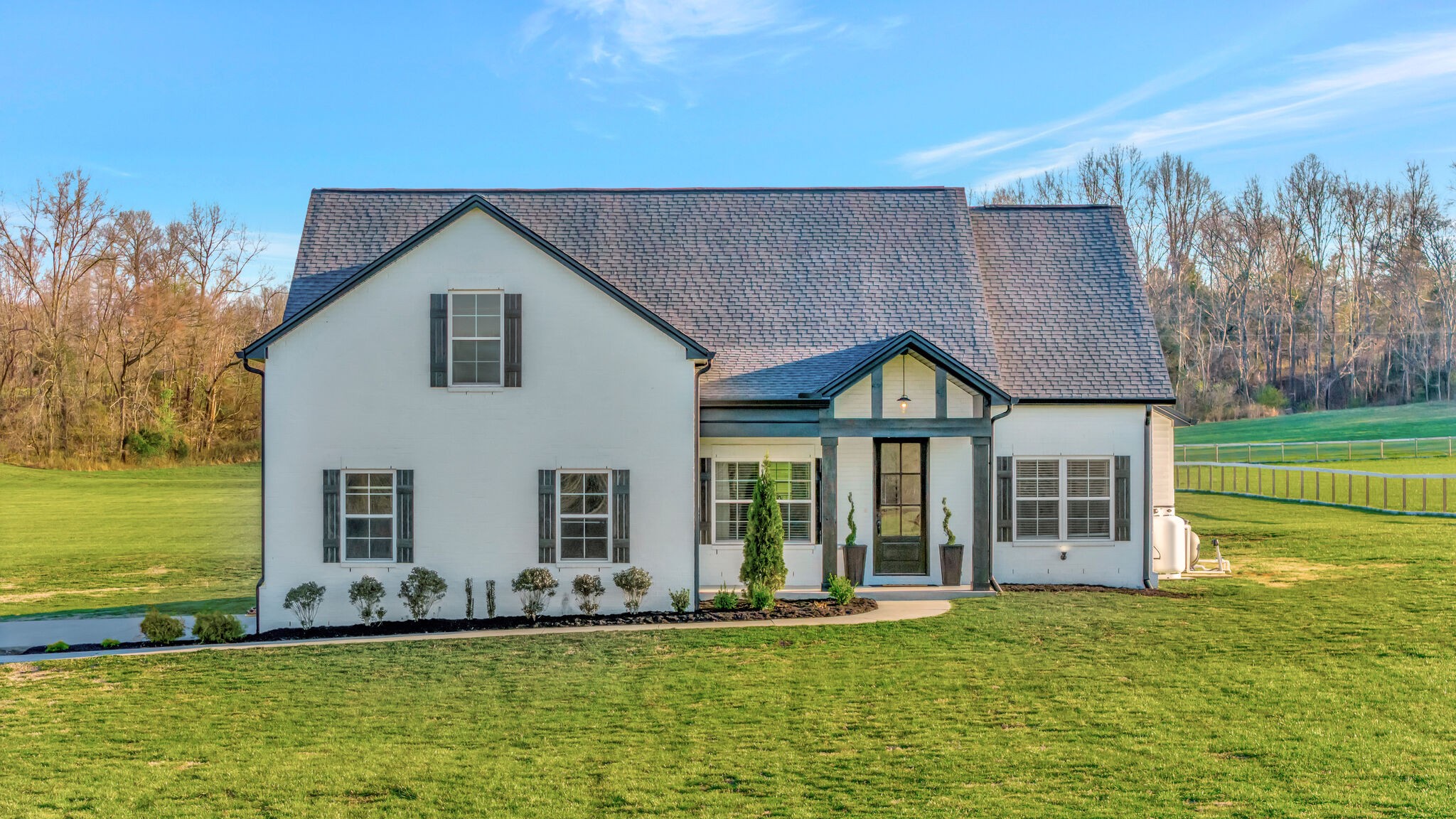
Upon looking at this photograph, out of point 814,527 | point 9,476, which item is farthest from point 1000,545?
point 9,476

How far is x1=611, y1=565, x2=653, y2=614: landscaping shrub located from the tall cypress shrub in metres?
1.50

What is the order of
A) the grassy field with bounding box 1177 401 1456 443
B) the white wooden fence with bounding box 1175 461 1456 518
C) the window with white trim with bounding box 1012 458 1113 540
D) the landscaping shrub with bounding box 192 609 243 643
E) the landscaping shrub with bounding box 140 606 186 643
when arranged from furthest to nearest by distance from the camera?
the grassy field with bounding box 1177 401 1456 443
the white wooden fence with bounding box 1175 461 1456 518
the window with white trim with bounding box 1012 458 1113 540
the landscaping shrub with bounding box 192 609 243 643
the landscaping shrub with bounding box 140 606 186 643

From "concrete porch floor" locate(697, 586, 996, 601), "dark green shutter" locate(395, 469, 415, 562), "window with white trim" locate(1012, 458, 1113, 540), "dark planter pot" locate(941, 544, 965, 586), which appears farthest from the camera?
"window with white trim" locate(1012, 458, 1113, 540)

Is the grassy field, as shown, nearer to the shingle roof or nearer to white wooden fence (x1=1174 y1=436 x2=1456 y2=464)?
white wooden fence (x1=1174 y1=436 x2=1456 y2=464)

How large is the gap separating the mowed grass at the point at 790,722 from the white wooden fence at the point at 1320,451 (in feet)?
108

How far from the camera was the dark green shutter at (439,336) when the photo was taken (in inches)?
610

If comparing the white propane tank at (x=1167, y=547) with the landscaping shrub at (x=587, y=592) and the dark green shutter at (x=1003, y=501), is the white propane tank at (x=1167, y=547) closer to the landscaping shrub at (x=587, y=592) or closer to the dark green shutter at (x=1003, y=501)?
the dark green shutter at (x=1003, y=501)

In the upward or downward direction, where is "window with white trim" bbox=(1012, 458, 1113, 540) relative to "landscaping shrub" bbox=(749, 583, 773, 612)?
upward

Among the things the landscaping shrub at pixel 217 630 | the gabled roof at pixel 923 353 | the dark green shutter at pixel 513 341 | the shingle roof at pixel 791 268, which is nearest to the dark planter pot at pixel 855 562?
the gabled roof at pixel 923 353

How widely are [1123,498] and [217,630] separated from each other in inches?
544

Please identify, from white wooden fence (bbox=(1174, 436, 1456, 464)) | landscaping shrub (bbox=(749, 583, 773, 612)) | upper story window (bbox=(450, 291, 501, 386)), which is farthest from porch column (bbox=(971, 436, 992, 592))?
white wooden fence (bbox=(1174, 436, 1456, 464))

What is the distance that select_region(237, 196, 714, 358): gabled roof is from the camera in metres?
15.2

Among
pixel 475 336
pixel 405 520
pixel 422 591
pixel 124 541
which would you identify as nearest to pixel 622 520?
pixel 422 591

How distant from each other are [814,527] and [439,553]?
5.89 meters
